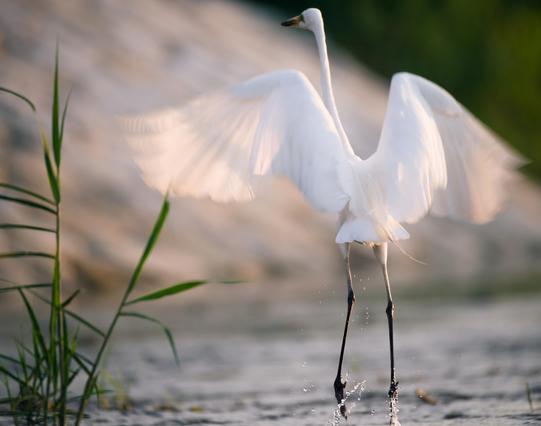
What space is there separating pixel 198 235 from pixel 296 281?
4.38ft

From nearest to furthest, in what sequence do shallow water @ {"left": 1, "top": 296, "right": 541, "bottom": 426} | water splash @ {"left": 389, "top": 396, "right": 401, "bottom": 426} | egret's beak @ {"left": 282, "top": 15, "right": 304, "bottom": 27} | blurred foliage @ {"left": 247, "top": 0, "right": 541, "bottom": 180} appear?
water splash @ {"left": 389, "top": 396, "right": 401, "bottom": 426} < shallow water @ {"left": 1, "top": 296, "right": 541, "bottom": 426} < egret's beak @ {"left": 282, "top": 15, "right": 304, "bottom": 27} < blurred foliage @ {"left": 247, "top": 0, "right": 541, "bottom": 180}

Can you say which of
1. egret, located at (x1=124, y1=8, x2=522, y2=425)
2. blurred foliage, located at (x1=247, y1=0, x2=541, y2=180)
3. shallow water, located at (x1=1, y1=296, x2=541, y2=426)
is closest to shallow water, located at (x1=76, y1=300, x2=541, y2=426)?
shallow water, located at (x1=1, y1=296, x2=541, y2=426)

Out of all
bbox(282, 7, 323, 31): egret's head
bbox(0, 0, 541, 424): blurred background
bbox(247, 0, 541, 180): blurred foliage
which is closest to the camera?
bbox(282, 7, 323, 31): egret's head

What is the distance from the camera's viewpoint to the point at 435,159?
17.1 ft

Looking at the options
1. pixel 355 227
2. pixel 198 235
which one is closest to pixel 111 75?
pixel 198 235

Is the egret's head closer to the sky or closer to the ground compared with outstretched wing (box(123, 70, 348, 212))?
closer to the sky

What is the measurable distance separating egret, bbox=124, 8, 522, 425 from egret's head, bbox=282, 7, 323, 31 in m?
0.16

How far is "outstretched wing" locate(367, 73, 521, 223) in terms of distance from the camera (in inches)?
199

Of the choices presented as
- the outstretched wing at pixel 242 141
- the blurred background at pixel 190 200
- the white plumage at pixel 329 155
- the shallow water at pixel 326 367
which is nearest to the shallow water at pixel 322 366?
the shallow water at pixel 326 367

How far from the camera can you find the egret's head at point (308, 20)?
19.4 ft

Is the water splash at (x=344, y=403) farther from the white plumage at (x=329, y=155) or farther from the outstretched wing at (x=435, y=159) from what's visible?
the outstretched wing at (x=435, y=159)

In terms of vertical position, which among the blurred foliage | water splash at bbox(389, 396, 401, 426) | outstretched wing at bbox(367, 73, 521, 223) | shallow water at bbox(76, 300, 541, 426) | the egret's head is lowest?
water splash at bbox(389, 396, 401, 426)

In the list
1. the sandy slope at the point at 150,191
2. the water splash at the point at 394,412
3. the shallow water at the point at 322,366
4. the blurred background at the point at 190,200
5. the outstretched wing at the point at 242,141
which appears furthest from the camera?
the sandy slope at the point at 150,191

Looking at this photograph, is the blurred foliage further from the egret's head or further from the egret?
the egret
